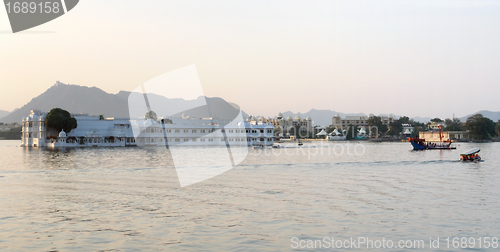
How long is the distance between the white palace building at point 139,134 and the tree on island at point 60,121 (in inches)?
67.8

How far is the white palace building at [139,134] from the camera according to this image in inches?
3866

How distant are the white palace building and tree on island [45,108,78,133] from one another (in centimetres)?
172

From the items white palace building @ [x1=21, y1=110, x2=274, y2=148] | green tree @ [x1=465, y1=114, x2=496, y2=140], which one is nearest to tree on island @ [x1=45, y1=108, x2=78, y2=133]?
white palace building @ [x1=21, y1=110, x2=274, y2=148]

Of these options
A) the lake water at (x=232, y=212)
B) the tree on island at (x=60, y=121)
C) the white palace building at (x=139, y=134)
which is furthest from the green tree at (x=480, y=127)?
the lake water at (x=232, y=212)

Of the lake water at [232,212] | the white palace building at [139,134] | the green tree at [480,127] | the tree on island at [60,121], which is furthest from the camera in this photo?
the green tree at [480,127]

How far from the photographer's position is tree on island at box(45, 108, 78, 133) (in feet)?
310

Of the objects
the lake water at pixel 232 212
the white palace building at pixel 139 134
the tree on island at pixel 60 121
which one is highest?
the tree on island at pixel 60 121

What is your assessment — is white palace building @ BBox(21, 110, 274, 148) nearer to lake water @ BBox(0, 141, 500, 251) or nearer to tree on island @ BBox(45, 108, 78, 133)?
tree on island @ BBox(45, 108, 78, 133)

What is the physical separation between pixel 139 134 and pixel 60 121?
58.7ft

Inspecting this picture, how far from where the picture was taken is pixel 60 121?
94.7 m

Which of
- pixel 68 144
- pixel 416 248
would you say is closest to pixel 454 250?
pixel 416 248

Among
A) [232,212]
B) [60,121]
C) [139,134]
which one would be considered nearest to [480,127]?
[139,134]

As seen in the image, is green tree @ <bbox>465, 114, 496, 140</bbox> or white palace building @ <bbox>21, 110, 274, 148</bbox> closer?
white palace building @ <bbox>21, 110, 274, 148</bbox>

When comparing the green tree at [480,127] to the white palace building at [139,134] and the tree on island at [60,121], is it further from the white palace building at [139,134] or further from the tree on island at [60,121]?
the tree on island at [60,121]
